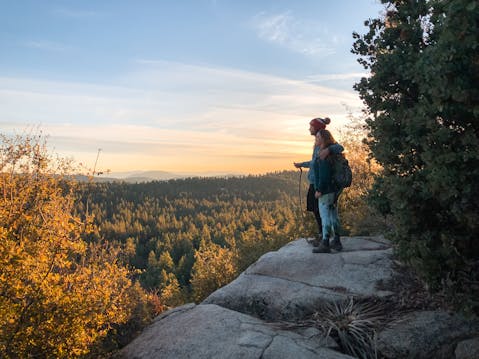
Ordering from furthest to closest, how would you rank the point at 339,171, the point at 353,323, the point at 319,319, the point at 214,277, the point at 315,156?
1. the point at 214,277
2. the point at 315,156
3. the point at 339,171
4. the point at 319,319
5. the point at 353,323

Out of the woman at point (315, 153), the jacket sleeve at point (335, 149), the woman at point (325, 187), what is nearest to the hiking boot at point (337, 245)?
the woman at point (325, 187)

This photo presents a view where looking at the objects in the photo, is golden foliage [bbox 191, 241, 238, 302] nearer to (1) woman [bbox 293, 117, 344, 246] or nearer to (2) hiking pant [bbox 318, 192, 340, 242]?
(1) woman [bbox 293, 117, 344, 246]

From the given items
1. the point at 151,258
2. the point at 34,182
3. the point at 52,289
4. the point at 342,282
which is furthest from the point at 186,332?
the point at 151,258

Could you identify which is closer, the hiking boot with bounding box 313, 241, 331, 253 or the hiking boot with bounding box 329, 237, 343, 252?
the hiking boot with bounding box 313, 241, 331, 253

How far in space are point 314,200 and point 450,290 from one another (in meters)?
4.73

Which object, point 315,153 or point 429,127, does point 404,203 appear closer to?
point 429,127

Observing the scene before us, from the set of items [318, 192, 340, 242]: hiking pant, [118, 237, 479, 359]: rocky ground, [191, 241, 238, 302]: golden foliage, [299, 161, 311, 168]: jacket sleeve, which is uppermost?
[299, 161, 311, 168]: jacket sleeve

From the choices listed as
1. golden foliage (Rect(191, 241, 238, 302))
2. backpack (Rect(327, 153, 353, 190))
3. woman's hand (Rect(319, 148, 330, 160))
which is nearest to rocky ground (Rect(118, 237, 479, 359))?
backpack (Rect(327, 153, 353, 190))

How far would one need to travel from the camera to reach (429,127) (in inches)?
261

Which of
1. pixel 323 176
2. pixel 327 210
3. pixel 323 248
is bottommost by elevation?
pixel 323 248

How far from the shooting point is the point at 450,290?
6879 mm

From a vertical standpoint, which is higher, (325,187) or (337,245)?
(325,187)

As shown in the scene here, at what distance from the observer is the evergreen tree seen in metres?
5.90

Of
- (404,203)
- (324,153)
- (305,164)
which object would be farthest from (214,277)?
(404,203)
